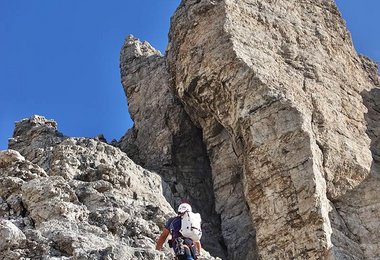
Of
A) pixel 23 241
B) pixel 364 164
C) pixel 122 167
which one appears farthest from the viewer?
pixel 364 164

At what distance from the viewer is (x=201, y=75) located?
31.1 meters

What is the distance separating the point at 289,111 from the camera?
28.2 m

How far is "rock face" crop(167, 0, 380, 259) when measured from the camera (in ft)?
86.4

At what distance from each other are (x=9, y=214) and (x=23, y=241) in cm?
354

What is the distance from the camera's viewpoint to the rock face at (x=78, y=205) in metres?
16.2

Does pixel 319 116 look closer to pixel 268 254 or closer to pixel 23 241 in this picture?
pixel 268 254

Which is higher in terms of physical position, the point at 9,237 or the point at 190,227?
the point at 9,237

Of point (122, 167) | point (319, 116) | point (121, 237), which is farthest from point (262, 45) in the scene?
point (121, 237)

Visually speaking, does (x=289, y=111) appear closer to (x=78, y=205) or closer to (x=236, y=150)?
(x=236, y=150)

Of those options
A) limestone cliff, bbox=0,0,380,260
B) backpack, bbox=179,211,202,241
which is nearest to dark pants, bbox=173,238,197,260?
backpack, bbox=179,211,202,241

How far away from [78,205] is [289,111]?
11.0 meters

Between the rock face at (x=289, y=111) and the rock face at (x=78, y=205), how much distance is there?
4.24 metres

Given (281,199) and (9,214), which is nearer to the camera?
(9,214)

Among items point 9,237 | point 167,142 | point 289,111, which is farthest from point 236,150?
point 9,237
